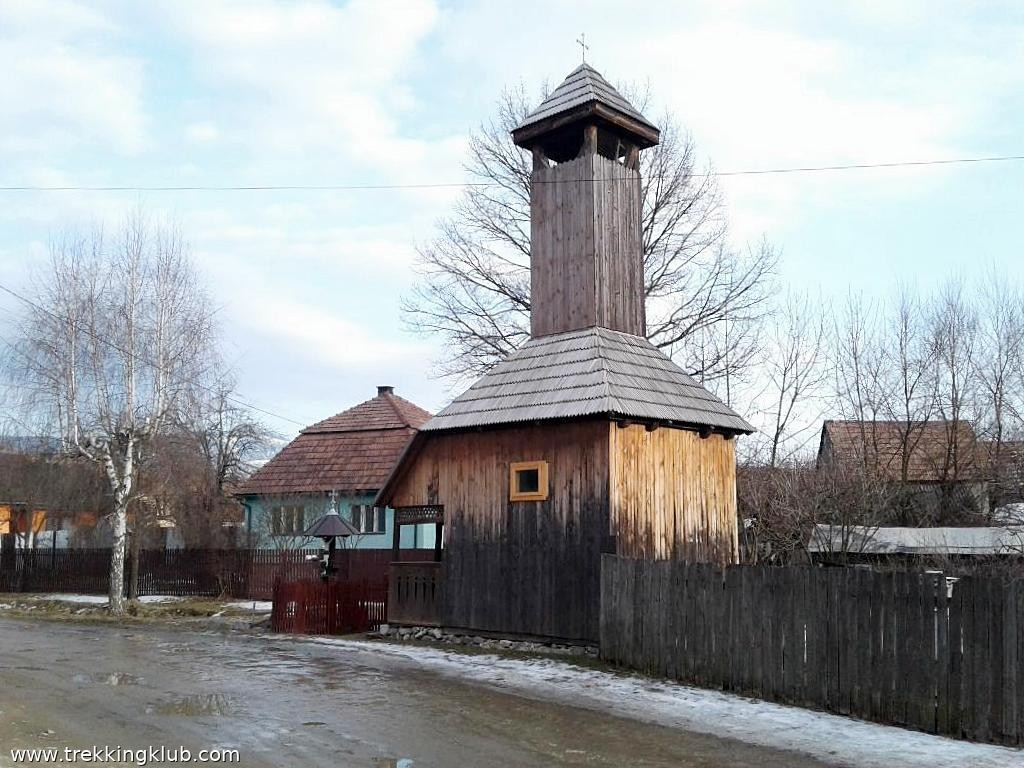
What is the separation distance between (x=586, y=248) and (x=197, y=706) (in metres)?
10.3

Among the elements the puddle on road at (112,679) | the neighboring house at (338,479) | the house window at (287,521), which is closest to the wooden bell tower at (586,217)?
the puddle on road at (112,679)

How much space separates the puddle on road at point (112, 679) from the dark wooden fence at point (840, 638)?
20.6 feet

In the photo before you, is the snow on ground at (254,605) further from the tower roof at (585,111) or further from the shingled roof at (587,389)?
the tower roof at (585,111)

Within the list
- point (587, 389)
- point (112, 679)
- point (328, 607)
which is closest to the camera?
point (112, 679)

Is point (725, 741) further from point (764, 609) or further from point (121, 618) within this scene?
point (121, 618)

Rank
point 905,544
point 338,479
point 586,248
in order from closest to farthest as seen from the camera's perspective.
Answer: point 586,248 < point 905,544 < point 338,479

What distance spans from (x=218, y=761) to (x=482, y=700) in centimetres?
386

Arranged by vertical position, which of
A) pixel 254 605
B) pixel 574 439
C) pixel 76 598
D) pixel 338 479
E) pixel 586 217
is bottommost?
pixel 76 598

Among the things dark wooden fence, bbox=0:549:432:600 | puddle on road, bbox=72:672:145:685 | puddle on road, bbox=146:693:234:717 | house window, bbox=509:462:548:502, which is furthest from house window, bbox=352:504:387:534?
puddle on road, bbox=146:693:234:717

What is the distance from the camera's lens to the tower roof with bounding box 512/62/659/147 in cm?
1723

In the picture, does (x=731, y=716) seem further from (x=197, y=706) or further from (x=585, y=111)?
Answer: (x=585, y=111)

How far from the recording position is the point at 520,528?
15.5 metres

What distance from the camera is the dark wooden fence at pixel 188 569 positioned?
26.2 metres

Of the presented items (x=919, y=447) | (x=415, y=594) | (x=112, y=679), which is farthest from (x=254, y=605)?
(x=919, y=447)
